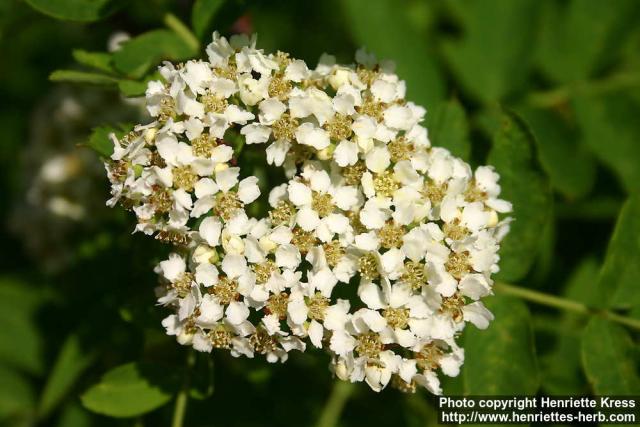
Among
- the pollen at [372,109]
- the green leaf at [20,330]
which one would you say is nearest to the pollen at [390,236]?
the pollen at [372,109]

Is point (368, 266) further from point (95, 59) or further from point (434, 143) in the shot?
point (95, 59)

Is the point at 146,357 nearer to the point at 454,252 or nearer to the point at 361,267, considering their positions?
the point at 361,267

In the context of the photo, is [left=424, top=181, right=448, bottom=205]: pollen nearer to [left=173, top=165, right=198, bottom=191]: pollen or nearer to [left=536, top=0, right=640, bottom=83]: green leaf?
[left=173, top=165, right=198, bottom=191]: pollen

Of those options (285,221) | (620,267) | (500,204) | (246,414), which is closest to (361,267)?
(285,221)

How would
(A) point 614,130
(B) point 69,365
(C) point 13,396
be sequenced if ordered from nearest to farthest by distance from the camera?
(B) point 69,365, (A) point 614,130, (C) point 13,396

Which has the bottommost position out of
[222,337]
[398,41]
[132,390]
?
[132,390]

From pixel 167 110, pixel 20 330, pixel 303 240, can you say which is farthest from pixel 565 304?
pixel 20 330

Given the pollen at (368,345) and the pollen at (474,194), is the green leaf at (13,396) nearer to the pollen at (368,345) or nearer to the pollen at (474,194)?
the pollen at (368,345)
